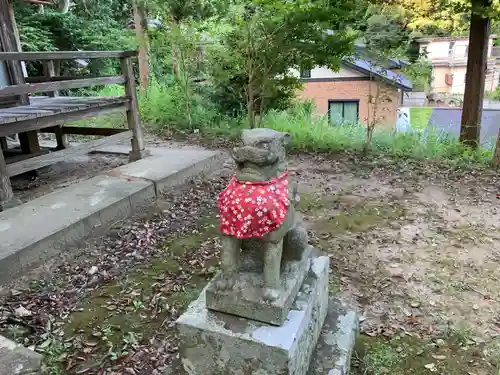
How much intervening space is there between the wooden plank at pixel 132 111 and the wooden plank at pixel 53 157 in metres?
0.11

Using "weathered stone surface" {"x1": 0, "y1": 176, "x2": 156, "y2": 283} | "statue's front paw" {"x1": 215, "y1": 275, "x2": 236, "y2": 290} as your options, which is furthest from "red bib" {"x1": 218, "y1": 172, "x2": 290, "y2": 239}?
"weathered stone surface" {"x1": 0, "y1": 176, "x2": 156, "y2": 283}

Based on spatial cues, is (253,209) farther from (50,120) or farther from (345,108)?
(345,108)

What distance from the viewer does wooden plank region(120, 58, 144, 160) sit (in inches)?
210

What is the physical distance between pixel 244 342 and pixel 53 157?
3.58 metres

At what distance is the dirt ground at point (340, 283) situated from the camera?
245 cm

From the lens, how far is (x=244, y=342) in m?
1.76

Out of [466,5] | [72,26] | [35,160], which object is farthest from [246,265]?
[72,26]

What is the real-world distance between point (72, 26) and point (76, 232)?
1127cm

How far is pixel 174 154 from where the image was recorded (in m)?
5.80

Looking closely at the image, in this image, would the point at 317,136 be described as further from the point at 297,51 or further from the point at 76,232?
the point at 76,232

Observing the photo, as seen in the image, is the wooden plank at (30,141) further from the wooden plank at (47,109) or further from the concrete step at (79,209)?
the concrete step at (79,209)

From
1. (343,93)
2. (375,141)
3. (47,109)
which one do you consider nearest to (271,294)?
(47,109)

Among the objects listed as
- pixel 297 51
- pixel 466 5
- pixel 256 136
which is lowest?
pixel 256 136

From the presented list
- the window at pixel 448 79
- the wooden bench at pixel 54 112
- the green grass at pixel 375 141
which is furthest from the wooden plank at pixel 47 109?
the window at pixel 448 79
